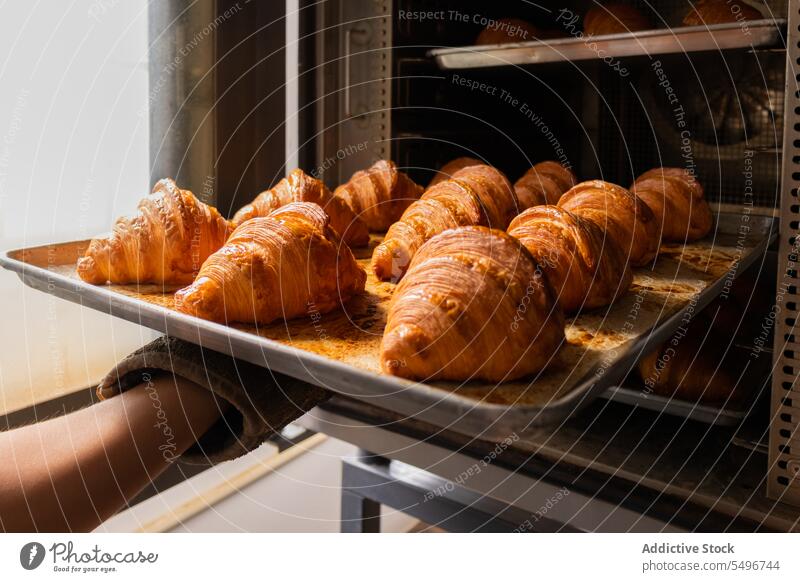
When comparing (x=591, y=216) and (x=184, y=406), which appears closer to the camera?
(x=184, y=406)

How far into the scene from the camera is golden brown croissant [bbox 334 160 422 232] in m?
1.50

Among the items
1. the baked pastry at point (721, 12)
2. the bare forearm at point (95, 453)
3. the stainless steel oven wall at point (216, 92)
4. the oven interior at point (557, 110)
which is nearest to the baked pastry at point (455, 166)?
the oven interior at point (557, 110)

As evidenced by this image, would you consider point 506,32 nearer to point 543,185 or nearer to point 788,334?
point 543,185

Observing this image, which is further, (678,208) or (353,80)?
(353,80)

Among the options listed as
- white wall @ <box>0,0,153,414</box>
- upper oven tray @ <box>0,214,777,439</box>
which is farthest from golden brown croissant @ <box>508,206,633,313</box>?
white wall @ <box>0,0,153,414</box>

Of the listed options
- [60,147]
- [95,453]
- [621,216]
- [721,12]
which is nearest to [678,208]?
[621,216]

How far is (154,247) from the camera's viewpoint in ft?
3.56

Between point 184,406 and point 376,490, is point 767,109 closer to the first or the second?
point 376,490

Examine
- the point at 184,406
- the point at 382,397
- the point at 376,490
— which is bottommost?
the point at 376,490

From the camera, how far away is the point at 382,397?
0.69 metres

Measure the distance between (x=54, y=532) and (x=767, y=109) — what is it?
1787mm

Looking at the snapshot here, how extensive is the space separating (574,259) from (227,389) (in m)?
0.55

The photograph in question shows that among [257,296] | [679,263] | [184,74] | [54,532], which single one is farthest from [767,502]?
[184,74]

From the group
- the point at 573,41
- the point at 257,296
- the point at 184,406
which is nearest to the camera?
the point at 257,296
